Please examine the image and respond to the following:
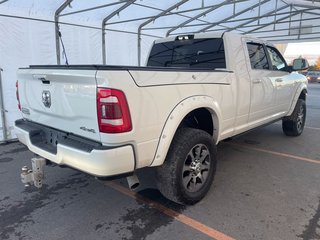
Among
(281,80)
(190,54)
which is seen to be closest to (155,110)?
(190,54)

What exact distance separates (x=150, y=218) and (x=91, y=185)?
44.8 inches

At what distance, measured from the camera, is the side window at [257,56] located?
4.11m

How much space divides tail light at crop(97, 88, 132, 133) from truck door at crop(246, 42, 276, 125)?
2411 millimetres

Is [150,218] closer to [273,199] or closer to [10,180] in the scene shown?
[273,199]

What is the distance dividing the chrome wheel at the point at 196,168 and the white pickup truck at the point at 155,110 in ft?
0.04

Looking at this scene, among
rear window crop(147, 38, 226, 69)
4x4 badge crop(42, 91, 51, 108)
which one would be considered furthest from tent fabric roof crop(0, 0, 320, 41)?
4x4 badge crop(42, 91, 51, 108)

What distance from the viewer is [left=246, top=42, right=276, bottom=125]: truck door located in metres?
4.05

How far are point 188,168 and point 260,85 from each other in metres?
1.99

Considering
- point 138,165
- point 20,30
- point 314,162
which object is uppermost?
point 20,30

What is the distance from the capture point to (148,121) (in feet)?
7.82

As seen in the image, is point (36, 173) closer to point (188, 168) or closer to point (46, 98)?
point (46, 98)

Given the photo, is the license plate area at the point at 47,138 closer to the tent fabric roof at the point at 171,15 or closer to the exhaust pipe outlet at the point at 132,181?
the exhaust pipe outlet at the point at 132,181

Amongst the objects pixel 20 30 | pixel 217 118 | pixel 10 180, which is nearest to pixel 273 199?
pixel 217 118

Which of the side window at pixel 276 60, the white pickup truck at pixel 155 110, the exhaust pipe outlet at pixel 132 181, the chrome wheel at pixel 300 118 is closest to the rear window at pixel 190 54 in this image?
the white pickup truck at pixel 155 110
